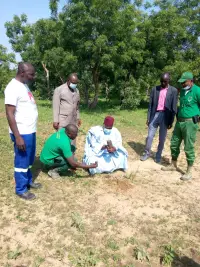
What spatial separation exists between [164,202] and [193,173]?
1.54 m

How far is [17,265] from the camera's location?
106 inches

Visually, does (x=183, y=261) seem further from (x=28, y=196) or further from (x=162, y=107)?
(x=162, y=107)

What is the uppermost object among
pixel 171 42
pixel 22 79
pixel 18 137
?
pixel 171 42

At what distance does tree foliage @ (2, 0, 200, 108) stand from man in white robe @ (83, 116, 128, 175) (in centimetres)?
763

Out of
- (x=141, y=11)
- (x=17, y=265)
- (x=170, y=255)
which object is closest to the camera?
(x=17, y=265)

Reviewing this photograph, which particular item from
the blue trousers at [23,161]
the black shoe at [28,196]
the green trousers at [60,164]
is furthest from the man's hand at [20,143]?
the green trousers at [60,164]

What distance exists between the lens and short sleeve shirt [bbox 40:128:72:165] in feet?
13.7

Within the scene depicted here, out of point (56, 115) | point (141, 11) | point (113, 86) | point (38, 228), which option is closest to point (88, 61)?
point (113, 86)

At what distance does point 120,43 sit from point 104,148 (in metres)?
8.83

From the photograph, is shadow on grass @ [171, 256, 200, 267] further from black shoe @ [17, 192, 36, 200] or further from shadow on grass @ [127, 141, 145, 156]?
shadow on grass @ [127, 141, 145, 156]

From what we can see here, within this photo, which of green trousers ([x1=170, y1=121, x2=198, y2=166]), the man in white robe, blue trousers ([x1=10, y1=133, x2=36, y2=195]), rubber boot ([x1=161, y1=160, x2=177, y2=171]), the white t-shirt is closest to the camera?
the white t-shirt

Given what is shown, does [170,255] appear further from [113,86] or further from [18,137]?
[113,86]

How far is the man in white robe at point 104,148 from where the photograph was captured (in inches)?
193

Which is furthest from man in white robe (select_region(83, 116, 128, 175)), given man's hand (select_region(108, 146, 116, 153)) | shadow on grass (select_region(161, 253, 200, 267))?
shadow on grass (select_region(161, 253, 200, 267))
